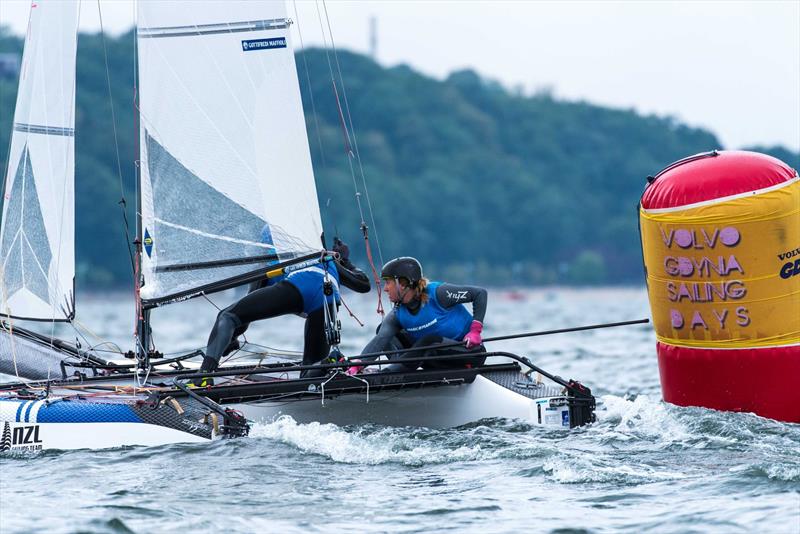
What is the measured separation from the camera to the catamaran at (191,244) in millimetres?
7445

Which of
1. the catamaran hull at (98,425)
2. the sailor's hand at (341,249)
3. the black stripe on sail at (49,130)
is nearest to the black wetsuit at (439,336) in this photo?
the sailor's hand at (341,249)

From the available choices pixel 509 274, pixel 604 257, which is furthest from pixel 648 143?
pixel 509 274

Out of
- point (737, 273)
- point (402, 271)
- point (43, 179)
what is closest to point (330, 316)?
point (402, 271)

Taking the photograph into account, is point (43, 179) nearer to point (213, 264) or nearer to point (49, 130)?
point (49, 130)

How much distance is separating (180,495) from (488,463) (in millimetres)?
1677

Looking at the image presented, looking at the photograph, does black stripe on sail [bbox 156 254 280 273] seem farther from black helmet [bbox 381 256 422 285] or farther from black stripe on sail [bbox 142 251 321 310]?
black helmet [bbox 381 256 422 285]

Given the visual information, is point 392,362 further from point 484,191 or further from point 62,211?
point 484,191

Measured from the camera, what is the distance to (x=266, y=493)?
6.14m

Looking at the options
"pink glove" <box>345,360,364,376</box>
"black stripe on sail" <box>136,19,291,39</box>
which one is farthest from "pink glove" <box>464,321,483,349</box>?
"black stripe on sail" <box>136,19,291,39</box>

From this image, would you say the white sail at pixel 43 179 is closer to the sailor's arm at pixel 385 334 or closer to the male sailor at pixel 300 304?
the male sailor at pixel 300 304

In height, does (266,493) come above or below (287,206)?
below

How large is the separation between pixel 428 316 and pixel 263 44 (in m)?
2.20

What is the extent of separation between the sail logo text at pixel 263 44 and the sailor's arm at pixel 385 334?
6.58 feet

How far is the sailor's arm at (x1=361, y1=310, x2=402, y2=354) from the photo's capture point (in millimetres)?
8078
